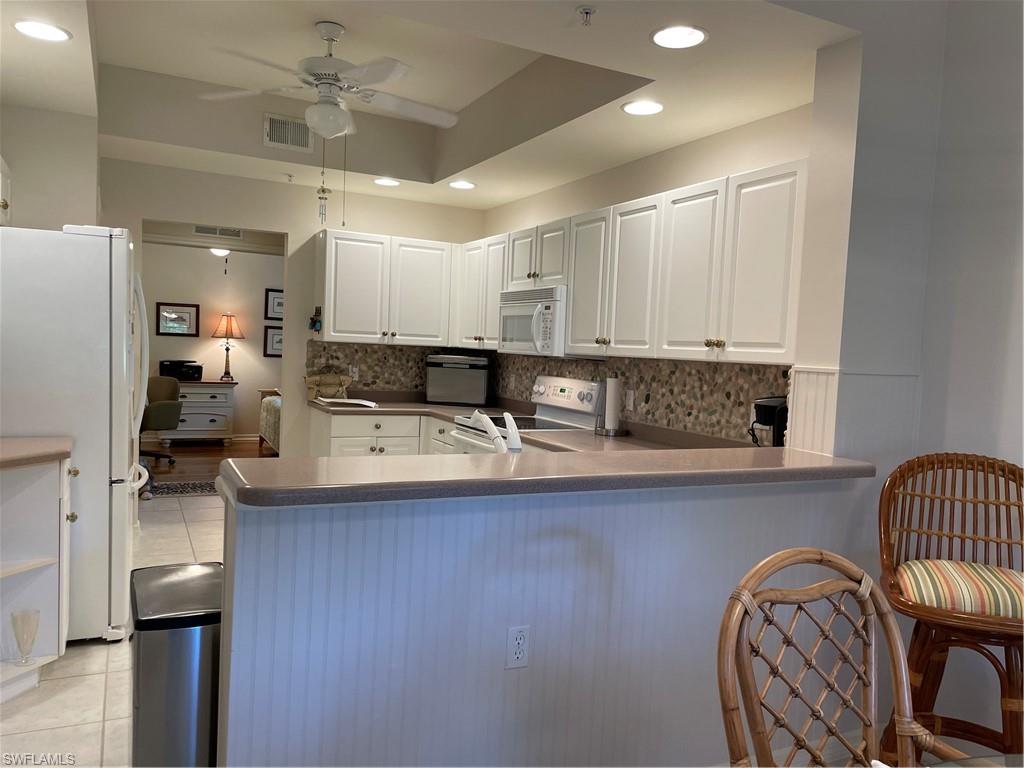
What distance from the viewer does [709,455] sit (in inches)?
89.1

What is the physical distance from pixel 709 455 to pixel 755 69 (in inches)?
56.6

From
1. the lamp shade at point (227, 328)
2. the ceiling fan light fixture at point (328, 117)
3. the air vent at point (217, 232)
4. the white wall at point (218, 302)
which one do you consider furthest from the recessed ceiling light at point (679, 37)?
the lamp shade at point (227, 328)

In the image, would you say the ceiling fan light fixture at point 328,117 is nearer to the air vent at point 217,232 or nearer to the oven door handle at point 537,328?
the oven door handle at point 537,328

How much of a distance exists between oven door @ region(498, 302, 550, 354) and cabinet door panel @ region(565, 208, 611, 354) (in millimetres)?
204

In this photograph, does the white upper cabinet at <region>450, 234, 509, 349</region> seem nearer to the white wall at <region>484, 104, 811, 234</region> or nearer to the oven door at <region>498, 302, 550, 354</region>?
the oven door at <region>498, 302, 550, 354</region>

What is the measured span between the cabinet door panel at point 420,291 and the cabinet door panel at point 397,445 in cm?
72

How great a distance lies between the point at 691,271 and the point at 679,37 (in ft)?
3.25

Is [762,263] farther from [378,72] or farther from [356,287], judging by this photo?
[356,287]

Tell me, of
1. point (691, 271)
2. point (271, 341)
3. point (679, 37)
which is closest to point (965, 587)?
point (691, 271)

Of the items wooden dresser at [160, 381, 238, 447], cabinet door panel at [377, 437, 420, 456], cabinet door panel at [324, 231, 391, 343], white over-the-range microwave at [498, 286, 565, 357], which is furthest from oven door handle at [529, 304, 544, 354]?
wooden dresser at [160, 381, 238, 447]

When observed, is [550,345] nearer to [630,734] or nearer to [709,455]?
[709,455]

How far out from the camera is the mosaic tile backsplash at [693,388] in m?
3.18

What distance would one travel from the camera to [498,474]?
1756mm

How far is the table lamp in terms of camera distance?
28.1ft
